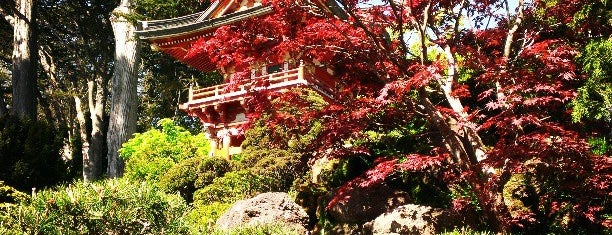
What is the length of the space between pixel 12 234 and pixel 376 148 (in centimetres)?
728

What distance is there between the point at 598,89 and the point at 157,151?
1106cm

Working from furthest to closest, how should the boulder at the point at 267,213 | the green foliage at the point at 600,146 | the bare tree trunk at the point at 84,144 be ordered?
the bare tree trunk at the point at 84,144
the boulder at the point at 267,213
the green foliage at the point at 600,146

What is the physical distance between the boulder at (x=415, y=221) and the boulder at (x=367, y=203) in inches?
32.9

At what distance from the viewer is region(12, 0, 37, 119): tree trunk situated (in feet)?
55.6

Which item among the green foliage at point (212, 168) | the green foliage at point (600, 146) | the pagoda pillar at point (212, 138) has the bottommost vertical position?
the green foliage at point (212, 168)

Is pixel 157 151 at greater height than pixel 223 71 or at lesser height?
lesser

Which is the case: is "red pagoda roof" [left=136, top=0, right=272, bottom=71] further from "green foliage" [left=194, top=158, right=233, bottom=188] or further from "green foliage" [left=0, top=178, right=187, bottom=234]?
"green foliage" [left=0, top=178, right=187, bottom=234]

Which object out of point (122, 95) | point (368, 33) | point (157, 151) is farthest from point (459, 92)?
point (122, 95)

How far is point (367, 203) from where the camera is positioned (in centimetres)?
907

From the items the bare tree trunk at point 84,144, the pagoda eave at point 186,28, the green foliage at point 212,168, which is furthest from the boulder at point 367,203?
the bare tree trunk at point 84,144

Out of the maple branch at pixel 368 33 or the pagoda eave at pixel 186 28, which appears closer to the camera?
the maple branch at pixel 368 33

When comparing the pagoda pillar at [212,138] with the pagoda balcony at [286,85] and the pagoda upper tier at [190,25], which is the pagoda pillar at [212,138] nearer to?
the pagoda balcony at [286,85]

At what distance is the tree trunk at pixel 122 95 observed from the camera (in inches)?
664

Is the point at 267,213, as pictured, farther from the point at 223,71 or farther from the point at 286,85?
the point at 223,71
